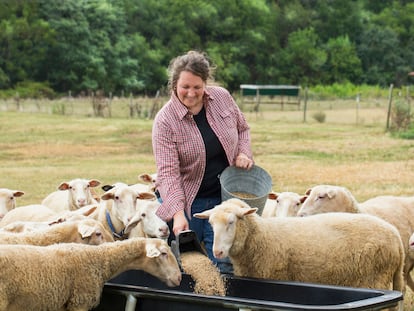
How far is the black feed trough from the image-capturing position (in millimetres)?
5688

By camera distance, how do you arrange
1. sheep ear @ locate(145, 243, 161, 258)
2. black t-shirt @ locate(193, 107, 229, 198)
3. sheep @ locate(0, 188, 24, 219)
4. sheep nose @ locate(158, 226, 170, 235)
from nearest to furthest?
1. sheep ear @ locate(145, 243, 161, 258)
2. black t-shirt @ locate(193, 107, 229, 198)
3. sheep nose @ locate(158, 226, 170, 235)
4. sheep @ locate(0, 188, 24, 219)

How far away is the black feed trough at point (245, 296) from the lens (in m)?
5.69

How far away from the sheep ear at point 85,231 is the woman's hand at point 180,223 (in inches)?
34.5

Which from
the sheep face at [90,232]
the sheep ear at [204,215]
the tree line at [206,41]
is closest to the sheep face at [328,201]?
the sheep face at [90,232]

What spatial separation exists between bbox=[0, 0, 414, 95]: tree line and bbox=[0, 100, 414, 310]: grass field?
1882 cm

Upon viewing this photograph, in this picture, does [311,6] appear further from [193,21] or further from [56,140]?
[56,140]

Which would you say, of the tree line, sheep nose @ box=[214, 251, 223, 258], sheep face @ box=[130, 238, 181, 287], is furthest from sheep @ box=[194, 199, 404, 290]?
the tree line

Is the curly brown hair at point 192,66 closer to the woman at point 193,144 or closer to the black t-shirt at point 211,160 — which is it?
the woman at point 193,144

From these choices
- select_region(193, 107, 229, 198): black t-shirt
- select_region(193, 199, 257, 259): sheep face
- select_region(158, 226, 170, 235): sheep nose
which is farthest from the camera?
select_region(158, 226, 170, 235): sheep nose

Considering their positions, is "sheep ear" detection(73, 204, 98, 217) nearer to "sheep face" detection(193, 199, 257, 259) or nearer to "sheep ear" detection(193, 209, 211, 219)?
"sheep ear" detection(193, 209, 211, 219)

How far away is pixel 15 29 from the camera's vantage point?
5725cm

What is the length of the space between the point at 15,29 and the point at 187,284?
52.5 meters

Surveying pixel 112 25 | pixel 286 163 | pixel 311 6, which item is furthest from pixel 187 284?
pixel 311 6

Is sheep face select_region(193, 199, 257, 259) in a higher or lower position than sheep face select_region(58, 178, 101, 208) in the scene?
higher
